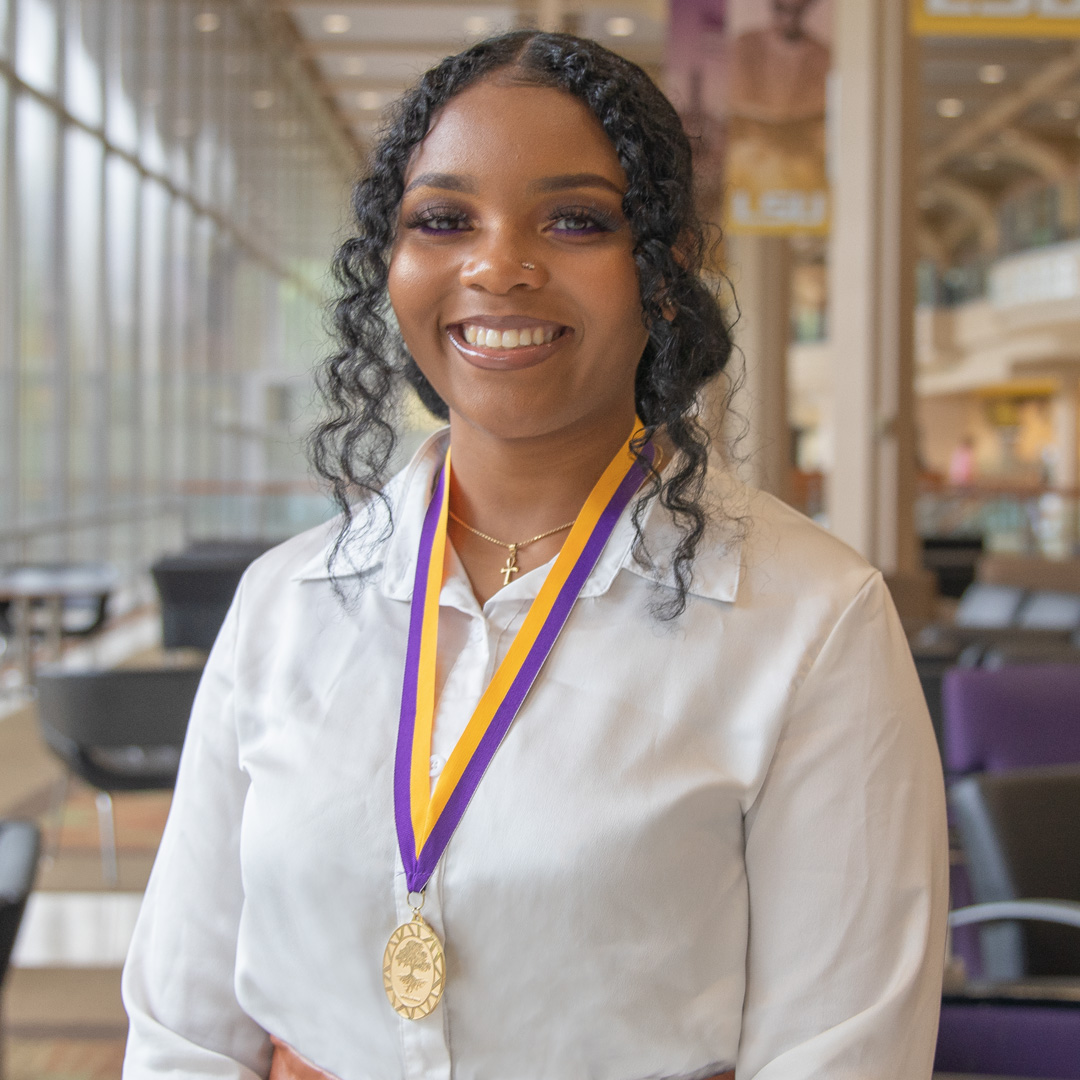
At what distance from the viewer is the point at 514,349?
1.20 meters

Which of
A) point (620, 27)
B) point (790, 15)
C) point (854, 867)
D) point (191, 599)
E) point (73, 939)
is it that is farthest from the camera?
point (620, 27)

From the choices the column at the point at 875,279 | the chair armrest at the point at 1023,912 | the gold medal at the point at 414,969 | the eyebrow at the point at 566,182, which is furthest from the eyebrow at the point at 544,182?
the column at the point at 875,279

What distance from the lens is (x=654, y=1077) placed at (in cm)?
115

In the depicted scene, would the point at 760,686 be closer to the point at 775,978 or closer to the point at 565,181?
the point at 775,978

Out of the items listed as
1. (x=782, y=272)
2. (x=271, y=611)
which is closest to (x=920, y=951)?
(x=271, y=611)

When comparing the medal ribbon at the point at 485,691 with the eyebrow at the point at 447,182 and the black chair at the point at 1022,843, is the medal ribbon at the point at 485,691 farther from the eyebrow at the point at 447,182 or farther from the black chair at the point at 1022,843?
the black chair at the point at 1022,843

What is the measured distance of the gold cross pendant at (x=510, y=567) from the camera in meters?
1.30

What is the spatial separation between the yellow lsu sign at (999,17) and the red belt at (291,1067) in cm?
413

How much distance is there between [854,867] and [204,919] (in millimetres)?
644

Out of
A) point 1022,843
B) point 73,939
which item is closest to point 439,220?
point 1022,843

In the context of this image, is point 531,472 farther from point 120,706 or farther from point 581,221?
point 120,706

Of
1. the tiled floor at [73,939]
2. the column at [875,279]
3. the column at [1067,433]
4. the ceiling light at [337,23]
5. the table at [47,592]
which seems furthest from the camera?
the column at [1067,433]

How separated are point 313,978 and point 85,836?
4.24 meters

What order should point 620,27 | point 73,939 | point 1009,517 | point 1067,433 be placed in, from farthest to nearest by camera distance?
point 1067,433
point 620,27
point 1009,517
point 73,939
